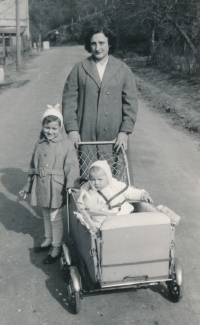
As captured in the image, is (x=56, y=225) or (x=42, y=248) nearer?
(x=56, y=225)

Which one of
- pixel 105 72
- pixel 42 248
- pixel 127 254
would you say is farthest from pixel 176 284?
pixel 105 72

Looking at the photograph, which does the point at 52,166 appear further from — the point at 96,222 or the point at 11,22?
the point at 11,22

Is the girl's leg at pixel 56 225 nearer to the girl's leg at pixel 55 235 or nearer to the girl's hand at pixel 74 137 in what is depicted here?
the girl's leg at pixel 55 235

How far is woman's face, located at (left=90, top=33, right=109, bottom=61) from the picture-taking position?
12.7 feet

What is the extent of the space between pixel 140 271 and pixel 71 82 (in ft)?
6.56

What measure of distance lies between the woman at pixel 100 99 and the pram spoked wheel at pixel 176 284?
1370mm

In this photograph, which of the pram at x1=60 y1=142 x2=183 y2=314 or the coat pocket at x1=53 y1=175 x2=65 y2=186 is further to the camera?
the coat pocket at x1=53 y1=175 x2=65 y2=186

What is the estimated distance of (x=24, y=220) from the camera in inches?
204

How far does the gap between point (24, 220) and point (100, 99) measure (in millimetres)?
1927

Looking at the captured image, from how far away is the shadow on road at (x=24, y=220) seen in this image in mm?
A: 3758

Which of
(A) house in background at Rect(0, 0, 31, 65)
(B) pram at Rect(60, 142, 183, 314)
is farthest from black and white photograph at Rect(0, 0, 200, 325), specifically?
(A) house in background at Rect(0, 0, 31, 65)

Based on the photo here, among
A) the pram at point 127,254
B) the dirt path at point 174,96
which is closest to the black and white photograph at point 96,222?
the pram at point 127,254

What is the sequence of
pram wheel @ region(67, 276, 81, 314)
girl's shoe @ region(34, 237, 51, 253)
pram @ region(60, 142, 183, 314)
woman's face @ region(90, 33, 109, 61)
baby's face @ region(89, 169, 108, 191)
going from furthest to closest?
girl's shoe @ region(34, 237, 51, 253), woman's face @ region(90, 33, 109, 61), baby's face @ region(89, 169, 108, 191), pram wheel @ region(67, 276, 81, 314), pram @ region(60, 142, 183, 314)

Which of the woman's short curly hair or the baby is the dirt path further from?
the baby
